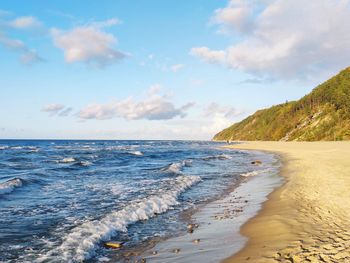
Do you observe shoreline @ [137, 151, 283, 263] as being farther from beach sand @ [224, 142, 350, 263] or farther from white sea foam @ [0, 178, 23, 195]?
white sea foam @ [0, 178, 23, 195]

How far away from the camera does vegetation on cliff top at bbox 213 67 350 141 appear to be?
93.8 m

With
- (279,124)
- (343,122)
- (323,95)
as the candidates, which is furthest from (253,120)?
(343,122)

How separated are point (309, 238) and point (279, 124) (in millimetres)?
133603

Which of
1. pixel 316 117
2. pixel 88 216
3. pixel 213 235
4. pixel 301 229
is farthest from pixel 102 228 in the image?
pixel 316 117

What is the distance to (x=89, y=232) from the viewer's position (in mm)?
10133

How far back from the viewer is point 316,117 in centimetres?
10819

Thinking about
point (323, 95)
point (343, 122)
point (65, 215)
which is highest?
point (323, 95)

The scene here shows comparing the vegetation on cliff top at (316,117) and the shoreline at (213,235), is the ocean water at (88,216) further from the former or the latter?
the vegetation on cliff top at (316,117)

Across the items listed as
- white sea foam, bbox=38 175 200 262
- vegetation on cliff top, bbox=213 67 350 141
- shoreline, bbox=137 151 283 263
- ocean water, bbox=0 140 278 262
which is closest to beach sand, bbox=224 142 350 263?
shoreline, bbox=137 151 283 263

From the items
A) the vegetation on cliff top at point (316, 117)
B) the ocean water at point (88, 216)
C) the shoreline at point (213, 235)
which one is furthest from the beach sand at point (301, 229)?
the vegetation on cliff top at point (316, 117)

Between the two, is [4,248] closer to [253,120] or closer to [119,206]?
[119,206]

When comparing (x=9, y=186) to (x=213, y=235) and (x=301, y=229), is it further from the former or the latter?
(x=301, y=229)

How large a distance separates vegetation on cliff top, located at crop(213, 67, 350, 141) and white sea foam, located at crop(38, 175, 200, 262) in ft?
266

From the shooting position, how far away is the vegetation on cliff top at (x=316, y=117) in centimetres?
9375
